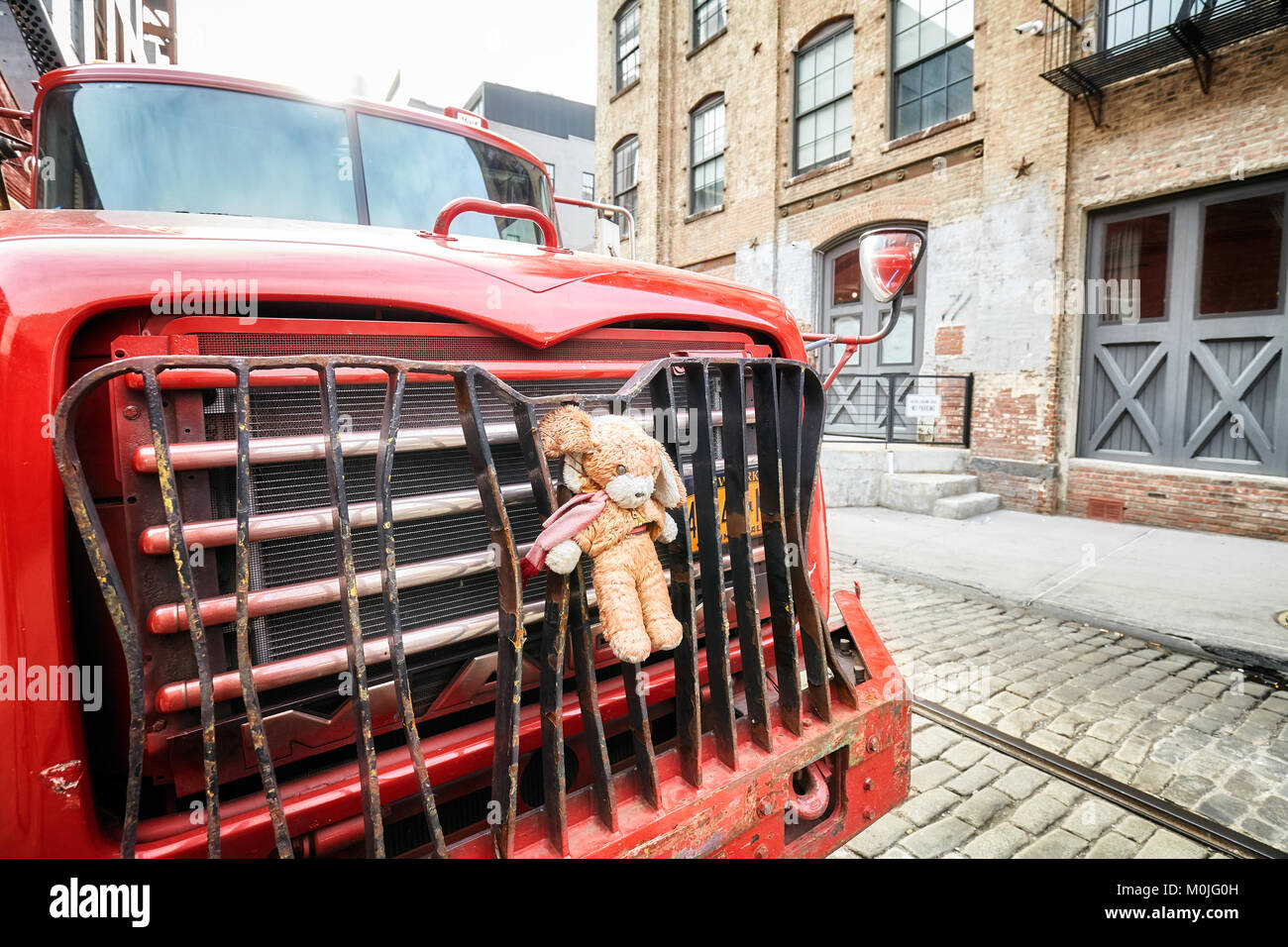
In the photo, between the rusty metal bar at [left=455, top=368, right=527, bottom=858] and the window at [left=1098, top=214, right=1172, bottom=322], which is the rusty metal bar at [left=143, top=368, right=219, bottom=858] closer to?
the rusty metal bar at [left=455, top=368, right=527, bottom=858]

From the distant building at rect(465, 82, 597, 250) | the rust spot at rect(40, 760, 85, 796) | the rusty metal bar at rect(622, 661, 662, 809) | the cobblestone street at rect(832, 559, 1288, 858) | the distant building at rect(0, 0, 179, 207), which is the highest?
the distant building at rect(465, 82, 597, 250)

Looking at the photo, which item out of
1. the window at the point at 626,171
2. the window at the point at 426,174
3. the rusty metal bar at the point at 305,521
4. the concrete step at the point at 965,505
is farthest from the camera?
the window at the point at 626,171

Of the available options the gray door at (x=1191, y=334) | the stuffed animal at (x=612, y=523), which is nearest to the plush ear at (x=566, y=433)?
the stuffed animal at (x=612, y=523)

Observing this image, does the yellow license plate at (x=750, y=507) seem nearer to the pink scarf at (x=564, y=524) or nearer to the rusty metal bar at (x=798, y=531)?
the rusty metal bar at (x=798, y=531)

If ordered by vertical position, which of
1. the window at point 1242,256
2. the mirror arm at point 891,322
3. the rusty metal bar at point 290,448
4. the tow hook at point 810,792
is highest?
the window at point 1242,256

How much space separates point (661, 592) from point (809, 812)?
0.90 metres

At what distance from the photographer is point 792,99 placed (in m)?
12.3

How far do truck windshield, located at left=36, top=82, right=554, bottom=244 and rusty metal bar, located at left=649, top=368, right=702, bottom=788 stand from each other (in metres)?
1.83

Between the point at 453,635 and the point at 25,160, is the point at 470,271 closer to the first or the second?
the point at 453,635

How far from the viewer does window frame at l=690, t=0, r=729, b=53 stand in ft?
45.1

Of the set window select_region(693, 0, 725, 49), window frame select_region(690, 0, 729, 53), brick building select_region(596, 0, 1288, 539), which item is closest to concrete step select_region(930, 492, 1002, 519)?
brick building select_region(596, 0, 1288, 539)

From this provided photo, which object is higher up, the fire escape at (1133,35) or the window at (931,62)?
the window at (931,62)

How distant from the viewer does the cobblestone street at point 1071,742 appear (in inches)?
102

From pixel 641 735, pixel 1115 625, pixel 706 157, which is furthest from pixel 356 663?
pixel 706 157
